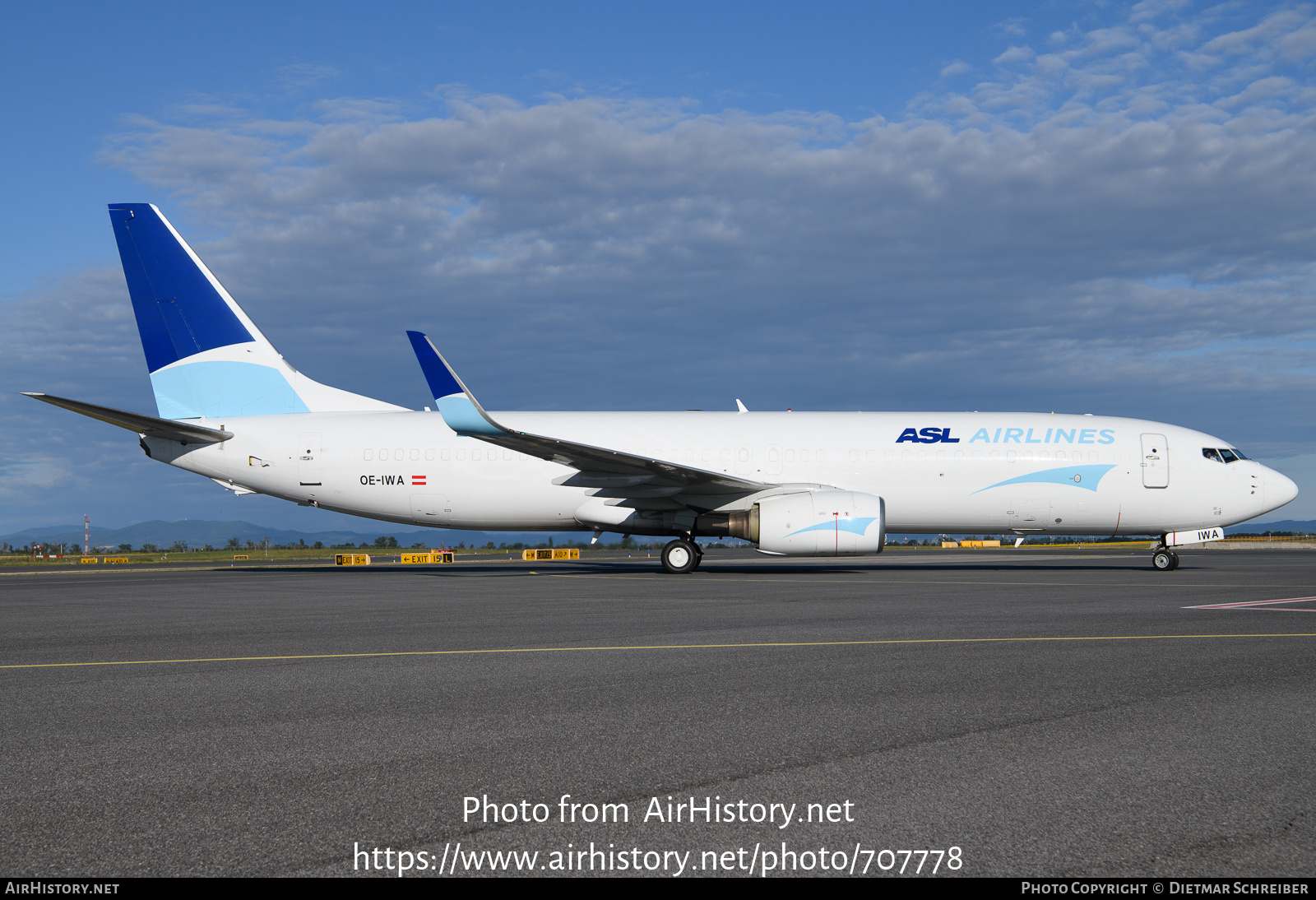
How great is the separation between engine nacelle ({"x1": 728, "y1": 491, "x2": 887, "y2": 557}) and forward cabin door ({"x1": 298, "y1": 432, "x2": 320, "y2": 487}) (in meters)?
10.9

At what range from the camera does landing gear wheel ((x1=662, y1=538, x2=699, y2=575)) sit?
2158 cm

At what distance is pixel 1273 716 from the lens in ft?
17.6

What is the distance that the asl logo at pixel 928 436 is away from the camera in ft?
73.2

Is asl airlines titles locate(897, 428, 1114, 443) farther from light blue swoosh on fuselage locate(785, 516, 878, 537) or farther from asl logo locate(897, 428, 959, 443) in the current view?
light blue swoosh on fuselage locate(785, 516, 878, 537)

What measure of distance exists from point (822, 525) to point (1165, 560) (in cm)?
992

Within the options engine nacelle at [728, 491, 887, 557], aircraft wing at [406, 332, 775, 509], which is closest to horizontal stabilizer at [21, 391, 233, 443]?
aircraft wing at [406, 332, 775, 509]

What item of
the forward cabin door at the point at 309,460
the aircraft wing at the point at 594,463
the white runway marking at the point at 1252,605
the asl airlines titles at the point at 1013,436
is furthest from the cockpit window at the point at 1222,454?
the forward cabin door at the point at 309,460

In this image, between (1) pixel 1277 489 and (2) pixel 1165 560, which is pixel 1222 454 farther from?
(2) pixel 1165 560

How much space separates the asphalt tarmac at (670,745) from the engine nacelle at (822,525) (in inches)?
342

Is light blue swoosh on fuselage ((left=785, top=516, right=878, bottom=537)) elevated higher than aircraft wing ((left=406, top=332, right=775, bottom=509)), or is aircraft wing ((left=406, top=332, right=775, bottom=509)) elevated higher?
aircraft wing ((left=406, top=332, right=775, bottom=509))

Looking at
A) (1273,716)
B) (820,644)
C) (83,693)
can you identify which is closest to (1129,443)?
(820,644)

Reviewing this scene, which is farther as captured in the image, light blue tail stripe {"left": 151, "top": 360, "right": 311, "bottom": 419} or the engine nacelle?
light blue tail stripe {"left": 151, "top": 360, "right": 311, "bottom": 419}

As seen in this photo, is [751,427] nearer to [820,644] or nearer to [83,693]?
[820,644]
